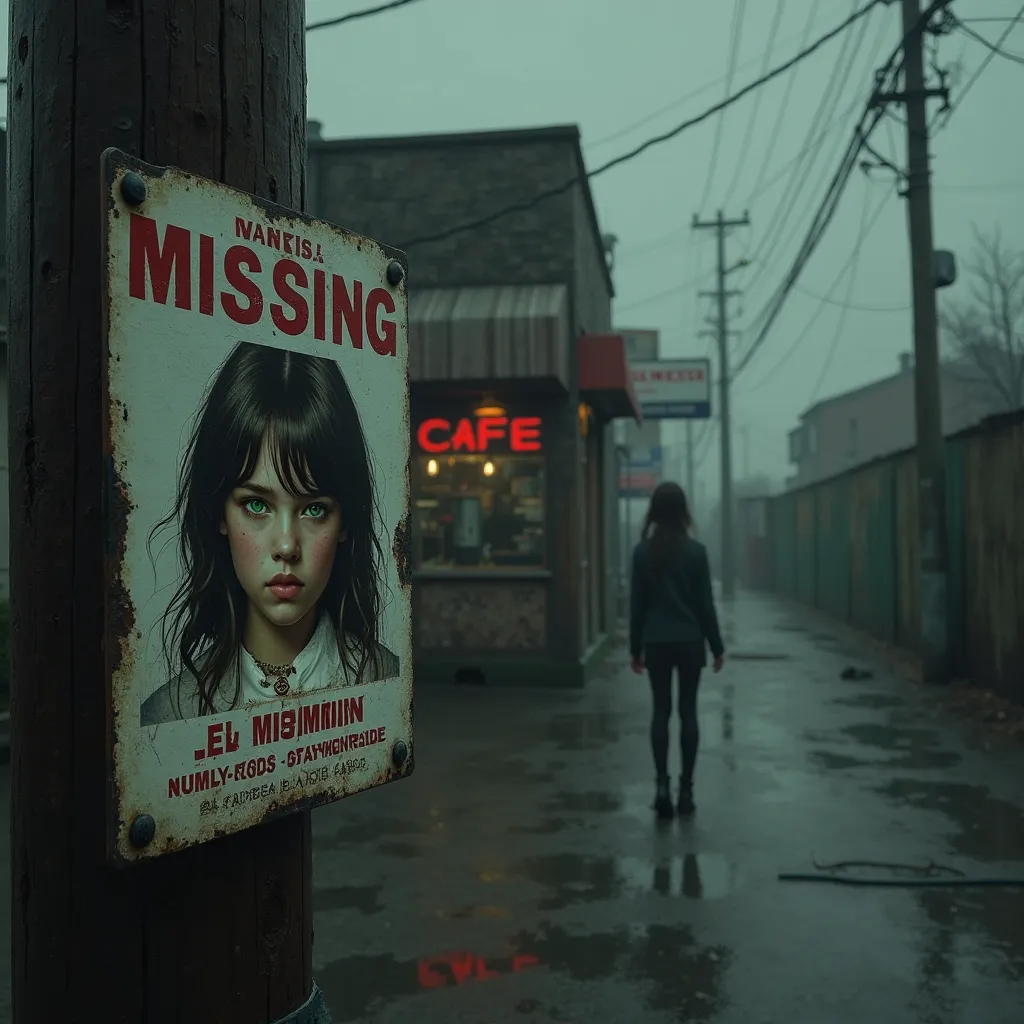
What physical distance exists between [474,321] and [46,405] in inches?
414

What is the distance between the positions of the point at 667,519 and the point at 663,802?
1.73 meters

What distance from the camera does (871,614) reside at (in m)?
17.4

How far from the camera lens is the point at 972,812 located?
263 inches

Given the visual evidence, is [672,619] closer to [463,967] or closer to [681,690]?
[681,690]

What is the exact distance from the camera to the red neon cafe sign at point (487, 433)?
42.2 feet

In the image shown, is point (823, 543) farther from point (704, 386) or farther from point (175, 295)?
point (175, 295)

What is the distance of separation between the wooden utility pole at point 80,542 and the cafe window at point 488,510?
1114 centimetres

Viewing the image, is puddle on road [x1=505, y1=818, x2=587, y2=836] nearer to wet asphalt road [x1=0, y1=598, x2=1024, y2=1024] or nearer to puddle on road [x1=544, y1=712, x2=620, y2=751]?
wet asphalt road [x1=0, y1=598, x2=1024, y2=1024]

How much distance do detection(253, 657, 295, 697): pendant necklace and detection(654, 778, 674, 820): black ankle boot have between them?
5.17 m

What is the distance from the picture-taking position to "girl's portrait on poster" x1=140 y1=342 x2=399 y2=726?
1691 millimetres

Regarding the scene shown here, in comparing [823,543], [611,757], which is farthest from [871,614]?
[611,757]

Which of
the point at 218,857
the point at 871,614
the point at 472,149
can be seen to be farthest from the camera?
the point at 871,614

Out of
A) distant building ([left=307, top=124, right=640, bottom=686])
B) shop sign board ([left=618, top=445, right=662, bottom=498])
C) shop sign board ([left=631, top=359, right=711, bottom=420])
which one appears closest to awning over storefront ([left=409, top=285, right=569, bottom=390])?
distant building ([left=307, top=124, right=640, bottom=686])

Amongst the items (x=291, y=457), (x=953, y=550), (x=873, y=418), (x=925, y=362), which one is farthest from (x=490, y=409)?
(x=873, y=418)
